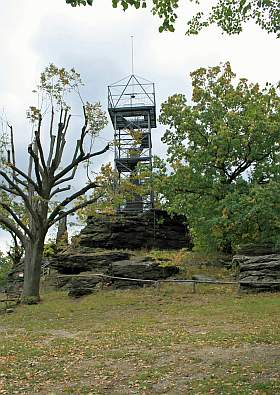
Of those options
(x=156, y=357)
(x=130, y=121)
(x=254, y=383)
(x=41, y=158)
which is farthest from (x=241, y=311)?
(x=130, y=121)

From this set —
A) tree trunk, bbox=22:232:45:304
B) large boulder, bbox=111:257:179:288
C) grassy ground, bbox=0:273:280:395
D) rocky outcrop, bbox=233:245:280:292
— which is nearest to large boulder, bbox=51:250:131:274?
→ large boulder, bbox=111:257:179:288

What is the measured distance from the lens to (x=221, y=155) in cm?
2533

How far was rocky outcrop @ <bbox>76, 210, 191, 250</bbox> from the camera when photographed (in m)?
31.2

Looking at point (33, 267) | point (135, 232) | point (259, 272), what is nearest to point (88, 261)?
point (33, 267)

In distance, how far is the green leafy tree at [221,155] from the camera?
24188mm

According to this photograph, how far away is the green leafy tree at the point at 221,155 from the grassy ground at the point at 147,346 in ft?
15.2

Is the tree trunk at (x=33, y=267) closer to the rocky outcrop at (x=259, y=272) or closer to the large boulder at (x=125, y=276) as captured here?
the large boulder at (x=125, y=276)

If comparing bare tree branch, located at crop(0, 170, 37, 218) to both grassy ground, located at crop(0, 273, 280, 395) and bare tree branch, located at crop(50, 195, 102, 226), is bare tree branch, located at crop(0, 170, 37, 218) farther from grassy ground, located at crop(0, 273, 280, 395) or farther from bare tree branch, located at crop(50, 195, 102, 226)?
grassy ground, located at crop(0, 273, 280, 395)

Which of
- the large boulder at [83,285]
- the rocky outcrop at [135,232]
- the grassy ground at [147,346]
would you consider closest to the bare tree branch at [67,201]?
the large boulder at [83,285]

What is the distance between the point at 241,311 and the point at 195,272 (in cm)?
820

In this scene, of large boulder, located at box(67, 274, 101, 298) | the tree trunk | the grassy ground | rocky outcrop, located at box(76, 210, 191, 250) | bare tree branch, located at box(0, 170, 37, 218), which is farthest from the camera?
rocky outcrop, located at box(76, 210, 191, 250)

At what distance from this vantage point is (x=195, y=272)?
25375mm

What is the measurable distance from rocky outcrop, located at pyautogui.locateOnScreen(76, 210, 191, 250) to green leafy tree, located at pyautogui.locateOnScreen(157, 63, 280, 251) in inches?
205

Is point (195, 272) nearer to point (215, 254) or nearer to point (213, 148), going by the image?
point (215, 254)
